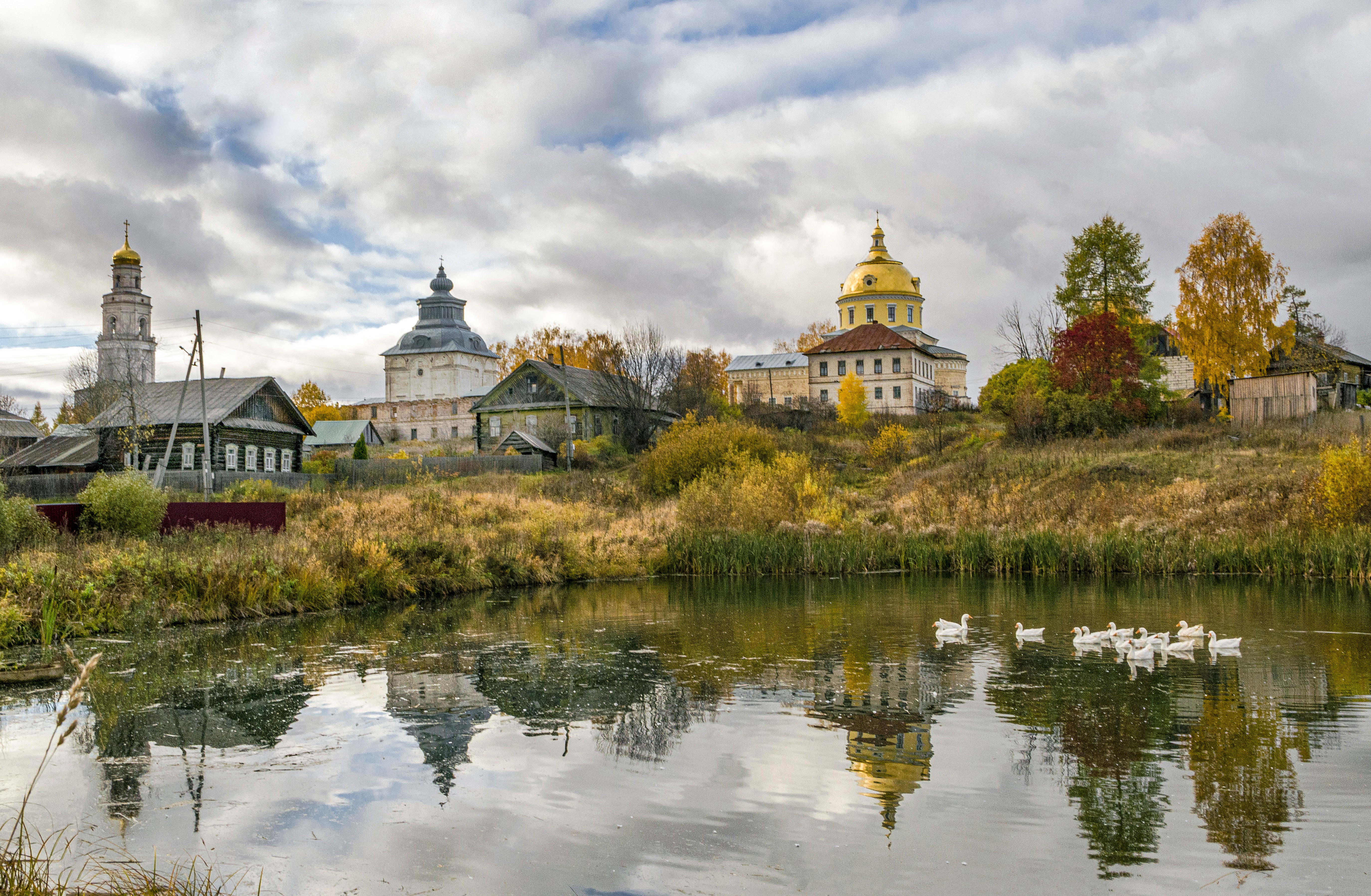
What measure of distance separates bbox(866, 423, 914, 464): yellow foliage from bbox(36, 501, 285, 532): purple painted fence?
95.6ft

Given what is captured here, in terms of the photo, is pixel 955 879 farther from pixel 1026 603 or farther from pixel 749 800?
pixel 1026 603

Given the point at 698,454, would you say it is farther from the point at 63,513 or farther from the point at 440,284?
the point at 440,284

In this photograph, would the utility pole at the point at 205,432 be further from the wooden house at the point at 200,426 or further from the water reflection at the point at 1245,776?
the water reflection at the point at 1245,776

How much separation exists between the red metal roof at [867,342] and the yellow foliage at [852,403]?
236 centimetres

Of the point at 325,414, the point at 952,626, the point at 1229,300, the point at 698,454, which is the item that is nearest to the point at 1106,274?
the point at 1229,300

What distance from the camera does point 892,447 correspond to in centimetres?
4866

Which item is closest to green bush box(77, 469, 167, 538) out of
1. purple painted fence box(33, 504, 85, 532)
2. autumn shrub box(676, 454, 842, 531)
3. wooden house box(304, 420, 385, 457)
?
purple painted fence box(33, 504, 85, 532)

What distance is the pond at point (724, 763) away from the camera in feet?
20.0

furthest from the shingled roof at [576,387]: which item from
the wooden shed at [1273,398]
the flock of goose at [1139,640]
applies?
the flock of goose at [1139,640]

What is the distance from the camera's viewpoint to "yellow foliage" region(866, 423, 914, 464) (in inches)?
1886

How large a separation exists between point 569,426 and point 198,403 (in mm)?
16527

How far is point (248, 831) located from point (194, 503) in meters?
21.0

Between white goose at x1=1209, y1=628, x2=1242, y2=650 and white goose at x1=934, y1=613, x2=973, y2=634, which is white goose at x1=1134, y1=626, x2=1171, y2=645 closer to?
white goose at x1=1209, y1=628, x2=1242, y2=650

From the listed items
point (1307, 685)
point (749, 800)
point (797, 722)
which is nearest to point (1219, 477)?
point (1307, 685)
